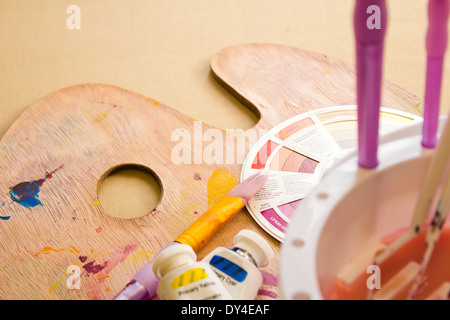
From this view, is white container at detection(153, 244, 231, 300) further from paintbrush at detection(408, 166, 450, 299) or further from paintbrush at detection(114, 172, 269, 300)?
paintbrush at detection(408, 166, 450, 299)

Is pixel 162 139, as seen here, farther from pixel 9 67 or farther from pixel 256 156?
pixel 9 67

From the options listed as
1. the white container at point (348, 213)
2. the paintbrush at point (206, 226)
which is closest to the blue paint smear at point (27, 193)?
the paintbrush at point (206, 226)

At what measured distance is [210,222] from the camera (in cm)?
58

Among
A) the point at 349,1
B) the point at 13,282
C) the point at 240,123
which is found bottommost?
the point at 13,282

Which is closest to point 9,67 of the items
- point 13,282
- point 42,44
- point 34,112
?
point 42,44

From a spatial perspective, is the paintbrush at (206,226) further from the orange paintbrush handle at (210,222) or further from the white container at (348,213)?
the white container at (348,213)

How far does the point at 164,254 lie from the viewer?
18.9 inches

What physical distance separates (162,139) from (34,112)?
8.1 inches

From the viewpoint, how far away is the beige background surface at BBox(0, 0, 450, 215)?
34.7 inches

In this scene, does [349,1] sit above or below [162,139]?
above

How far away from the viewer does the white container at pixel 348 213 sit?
0.35 meters

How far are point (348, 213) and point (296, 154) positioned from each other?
27cm

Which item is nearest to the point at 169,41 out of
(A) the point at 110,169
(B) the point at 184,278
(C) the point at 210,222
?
(A) the point at 110,169

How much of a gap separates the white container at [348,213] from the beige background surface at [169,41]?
1.30ft
